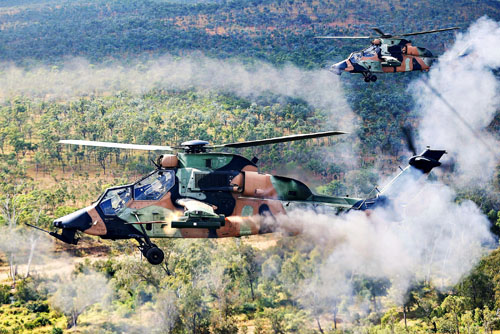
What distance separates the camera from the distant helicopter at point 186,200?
25.8 metres

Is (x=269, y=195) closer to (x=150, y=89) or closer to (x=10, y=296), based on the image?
(x=10, y=296)

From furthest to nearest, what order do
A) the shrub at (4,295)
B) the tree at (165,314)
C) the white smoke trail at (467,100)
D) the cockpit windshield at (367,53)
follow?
the white smoke trail at (467,100), the shrub at (4,295), the tree at (165,314), the cockpit windshield at (367,53)

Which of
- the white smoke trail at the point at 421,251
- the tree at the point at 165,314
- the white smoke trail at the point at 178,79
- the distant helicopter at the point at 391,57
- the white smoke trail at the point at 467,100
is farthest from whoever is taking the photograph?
the white smoke trail at the point at 178,79

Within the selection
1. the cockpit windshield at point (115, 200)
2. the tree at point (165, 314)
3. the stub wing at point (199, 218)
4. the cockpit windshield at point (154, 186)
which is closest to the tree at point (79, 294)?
the tree at point (165, 314)

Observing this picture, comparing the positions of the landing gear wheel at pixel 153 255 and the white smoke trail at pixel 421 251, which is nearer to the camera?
the landing gear wheel at pixel 153 255

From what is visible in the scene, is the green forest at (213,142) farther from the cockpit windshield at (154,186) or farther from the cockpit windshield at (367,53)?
the cockpit windshield at (367,53)

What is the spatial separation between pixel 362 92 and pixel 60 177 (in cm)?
3913

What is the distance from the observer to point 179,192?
26.1m

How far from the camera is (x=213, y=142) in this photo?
76000mm

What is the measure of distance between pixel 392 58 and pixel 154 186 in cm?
2587

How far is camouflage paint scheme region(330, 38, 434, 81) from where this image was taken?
4684 cm

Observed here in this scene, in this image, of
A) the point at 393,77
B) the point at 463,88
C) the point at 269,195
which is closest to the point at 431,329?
the point at 463,88

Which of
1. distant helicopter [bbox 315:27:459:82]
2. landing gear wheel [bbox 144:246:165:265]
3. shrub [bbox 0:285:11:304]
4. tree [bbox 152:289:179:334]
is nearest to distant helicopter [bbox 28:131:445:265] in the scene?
landing gear wheel [bbox 144:246:165:265]

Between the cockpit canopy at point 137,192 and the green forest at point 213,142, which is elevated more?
the cockpit canopy at point 137,192
